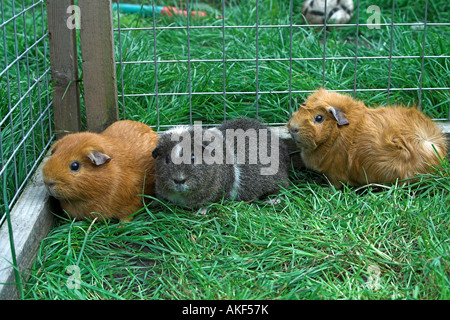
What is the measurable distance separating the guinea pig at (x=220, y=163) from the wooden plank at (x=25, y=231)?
0.73 metres

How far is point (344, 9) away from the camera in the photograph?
20.7 feet

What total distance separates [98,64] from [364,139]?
1929 mm

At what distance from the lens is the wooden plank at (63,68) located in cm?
399

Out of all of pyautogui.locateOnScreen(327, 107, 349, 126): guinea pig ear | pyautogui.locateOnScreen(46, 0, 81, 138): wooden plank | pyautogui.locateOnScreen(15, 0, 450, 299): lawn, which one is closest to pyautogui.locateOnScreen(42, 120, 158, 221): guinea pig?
pyautogui.locateOnScreen(15, 0, 450, 299): lawn

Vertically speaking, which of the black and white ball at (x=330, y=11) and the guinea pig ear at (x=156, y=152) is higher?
the black and white ball at (x=330, y=11)

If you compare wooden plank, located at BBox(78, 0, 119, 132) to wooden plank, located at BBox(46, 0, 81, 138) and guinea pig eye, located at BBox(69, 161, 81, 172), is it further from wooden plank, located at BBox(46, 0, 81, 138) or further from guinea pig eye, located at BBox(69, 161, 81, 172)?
guinea pig eye, located at BBox(69, 161, 81, 172)

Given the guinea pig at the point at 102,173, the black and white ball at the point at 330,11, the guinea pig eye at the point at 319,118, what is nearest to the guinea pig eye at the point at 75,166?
the guinea pig at the point at 102,173

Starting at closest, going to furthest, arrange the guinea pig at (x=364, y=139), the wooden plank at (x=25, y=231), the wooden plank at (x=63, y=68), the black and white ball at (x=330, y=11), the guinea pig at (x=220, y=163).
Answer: the wooden plank at (x=25, y=231) < the guinea pig at (x=220, y=163) < the guinea pig at (x=364, y=139) < the wooden plank at (x=63, y=68) < the black and white ball at (x=330, y=11)

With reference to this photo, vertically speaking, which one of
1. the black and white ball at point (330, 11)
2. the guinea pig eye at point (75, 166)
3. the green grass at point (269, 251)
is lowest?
the green grass at point (269, 251)

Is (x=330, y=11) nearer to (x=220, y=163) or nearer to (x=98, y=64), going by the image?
(x=98, y=64)

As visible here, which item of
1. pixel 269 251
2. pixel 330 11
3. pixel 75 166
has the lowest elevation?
pixel 269 251

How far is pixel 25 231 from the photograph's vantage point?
10.6 feet

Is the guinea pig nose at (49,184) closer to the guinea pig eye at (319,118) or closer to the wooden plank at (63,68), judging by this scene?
the wooden plank at (63,68)

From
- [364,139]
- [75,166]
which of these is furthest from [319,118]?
[75,166]
